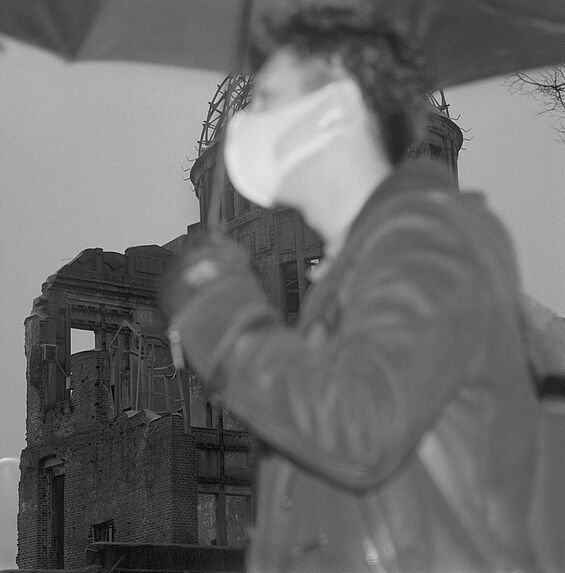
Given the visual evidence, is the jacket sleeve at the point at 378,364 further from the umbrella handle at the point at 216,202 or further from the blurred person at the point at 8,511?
the blurred person at the point at 8,511

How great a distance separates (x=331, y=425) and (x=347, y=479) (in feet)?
0.19

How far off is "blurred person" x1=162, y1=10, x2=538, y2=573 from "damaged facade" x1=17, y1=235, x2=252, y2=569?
1877cm

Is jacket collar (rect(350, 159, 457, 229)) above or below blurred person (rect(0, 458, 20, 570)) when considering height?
below

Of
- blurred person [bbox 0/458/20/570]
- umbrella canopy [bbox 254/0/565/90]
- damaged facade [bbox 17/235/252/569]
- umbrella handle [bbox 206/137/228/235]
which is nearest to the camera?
umbrella handle [bbox 206/137/228/235]

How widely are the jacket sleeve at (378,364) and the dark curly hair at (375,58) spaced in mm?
202

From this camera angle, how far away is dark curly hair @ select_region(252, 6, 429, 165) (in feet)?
4.20

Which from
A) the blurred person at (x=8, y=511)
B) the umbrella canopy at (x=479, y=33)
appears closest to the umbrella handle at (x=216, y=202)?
the umbrella canopy at (x=479, y=33)

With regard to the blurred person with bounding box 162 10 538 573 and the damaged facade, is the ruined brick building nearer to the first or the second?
the damaged facade

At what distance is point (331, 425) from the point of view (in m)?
1.06

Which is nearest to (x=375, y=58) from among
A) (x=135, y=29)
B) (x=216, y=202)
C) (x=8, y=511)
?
(x=216, y=202)

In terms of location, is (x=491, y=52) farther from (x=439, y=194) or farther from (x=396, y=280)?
(x=396, y=280)

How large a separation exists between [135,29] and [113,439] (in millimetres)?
19686

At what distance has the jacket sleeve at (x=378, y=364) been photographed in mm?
1061

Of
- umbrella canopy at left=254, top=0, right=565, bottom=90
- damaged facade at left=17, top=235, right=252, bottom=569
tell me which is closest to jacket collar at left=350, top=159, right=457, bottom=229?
umbrella canopy at left=254, top=0, right=565, bottom=90
